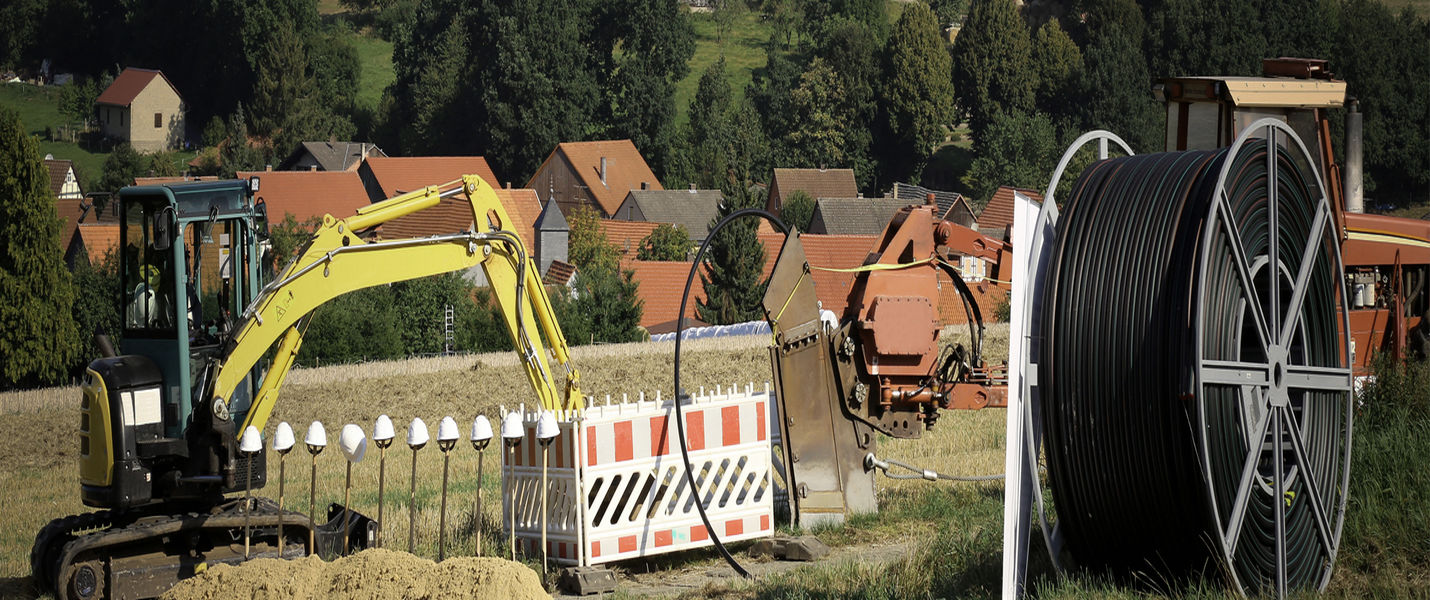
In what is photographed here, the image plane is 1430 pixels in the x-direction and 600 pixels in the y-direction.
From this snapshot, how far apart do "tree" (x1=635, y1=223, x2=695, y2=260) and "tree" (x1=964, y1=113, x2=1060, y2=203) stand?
1031 inches

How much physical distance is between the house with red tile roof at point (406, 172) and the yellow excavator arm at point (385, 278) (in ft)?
206

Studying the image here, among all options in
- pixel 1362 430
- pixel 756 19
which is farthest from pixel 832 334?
pixel 756 19

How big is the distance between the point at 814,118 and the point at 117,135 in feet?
144

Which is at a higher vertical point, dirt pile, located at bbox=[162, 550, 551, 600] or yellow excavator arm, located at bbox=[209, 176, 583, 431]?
yellow excavator arm, located at bbox=[209, 176, 583, 431]

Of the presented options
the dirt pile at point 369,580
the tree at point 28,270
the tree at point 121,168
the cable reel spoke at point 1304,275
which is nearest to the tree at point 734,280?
the tree at point 28,270

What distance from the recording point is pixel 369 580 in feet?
31.1

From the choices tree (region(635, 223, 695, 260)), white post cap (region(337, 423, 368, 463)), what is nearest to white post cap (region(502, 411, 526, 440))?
white post cap (region(337, 423, 368, 463))

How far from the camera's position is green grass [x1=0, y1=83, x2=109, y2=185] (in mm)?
86312

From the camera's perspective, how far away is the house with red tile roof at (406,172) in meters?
75.8

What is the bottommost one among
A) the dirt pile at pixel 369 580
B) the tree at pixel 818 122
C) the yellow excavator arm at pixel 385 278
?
the dirt pile at pixel 369 580

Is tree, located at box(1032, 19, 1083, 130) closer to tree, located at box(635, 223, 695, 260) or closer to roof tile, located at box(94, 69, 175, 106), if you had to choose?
tree, located at box(635, 223, 695, 260)

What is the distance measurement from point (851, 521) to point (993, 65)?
81.9 metres

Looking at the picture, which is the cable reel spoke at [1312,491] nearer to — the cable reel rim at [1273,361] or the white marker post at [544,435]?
the cable reel rim at [1273,361]

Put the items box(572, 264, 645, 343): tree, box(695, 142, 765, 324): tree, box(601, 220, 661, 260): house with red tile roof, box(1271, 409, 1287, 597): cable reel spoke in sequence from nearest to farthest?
box(1271, 409, 1287, 597): cable reel spoke, box(572, 264, 645, 343): tree, box(695, 142, 765, 324): tree, box(601, 220, 661, 260): house with red tile roof
